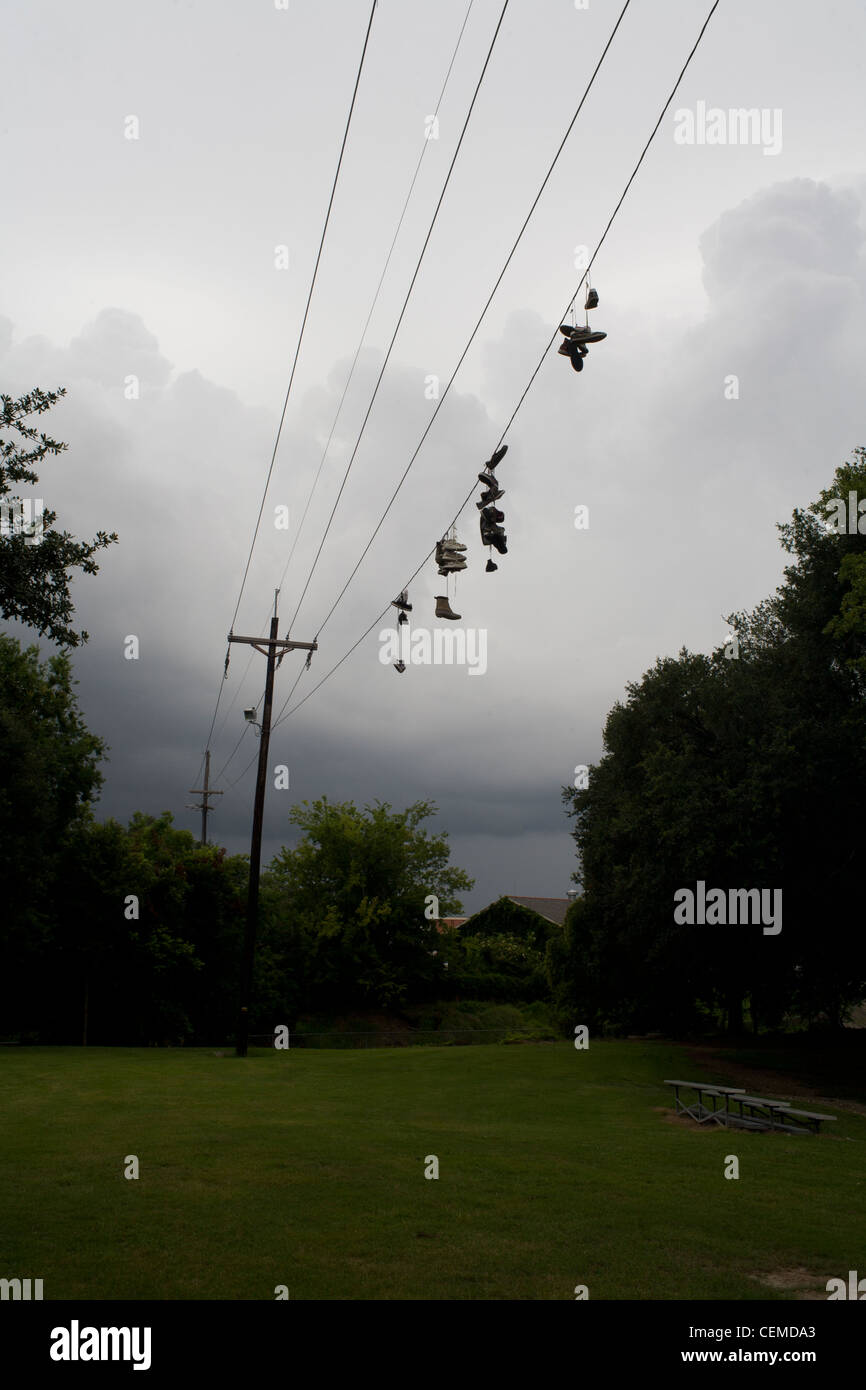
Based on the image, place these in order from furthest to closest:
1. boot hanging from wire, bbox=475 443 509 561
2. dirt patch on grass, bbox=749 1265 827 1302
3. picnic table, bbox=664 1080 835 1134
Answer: picnic table, bbox=664 1080 835 1134, boot hanging from wire, bbox=475 443 509 561, dirt patch on grass, bbox=749 1265 827 1302

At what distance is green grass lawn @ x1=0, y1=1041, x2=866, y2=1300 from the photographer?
7.48 meters

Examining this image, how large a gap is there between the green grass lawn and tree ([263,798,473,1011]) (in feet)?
90.1

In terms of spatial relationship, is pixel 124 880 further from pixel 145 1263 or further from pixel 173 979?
pixel 145 1263

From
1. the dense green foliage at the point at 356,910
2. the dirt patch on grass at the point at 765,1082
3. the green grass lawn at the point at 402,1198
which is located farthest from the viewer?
the dense green foliage at the point at 356,910

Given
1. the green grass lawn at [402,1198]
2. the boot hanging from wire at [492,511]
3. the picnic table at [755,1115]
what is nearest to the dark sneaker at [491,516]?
the boot hanging from wire at [492,511]

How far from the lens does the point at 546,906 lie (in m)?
72.9

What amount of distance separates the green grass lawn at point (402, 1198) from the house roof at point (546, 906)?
151 ft

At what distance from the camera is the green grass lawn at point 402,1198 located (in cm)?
748

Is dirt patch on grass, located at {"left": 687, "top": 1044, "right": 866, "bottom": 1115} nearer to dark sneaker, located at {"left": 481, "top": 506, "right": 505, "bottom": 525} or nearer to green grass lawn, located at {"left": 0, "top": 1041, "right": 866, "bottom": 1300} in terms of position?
green grass lawn, located at {"left": 0, "top": 1041, "right": 866, "bottom": 1300}

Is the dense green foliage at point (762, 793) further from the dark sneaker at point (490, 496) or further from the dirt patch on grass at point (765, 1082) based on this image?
the dark sneaker at point (490, 496)

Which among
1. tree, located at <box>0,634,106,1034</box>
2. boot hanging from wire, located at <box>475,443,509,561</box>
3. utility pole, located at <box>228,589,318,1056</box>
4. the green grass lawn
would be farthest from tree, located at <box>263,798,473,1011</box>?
boot hanging from wire, located at <box>475,443,509,561</box>

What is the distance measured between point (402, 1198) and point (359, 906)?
38204 millimetres

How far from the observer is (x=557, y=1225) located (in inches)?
357

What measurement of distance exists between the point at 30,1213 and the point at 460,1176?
482cm
